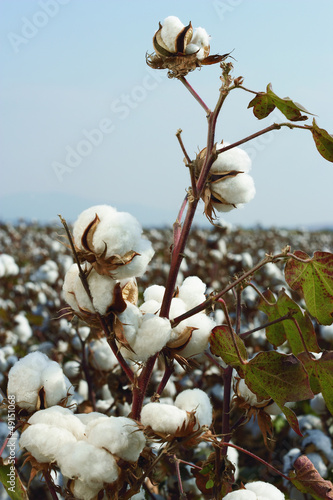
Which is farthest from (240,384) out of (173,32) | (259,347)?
(259,347)

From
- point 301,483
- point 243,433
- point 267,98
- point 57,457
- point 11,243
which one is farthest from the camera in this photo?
point 11,243

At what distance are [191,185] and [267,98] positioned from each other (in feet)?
0.69

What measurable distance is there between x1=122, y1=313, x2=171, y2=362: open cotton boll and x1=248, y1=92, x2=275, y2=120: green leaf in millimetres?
406

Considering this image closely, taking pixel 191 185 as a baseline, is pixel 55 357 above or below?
below

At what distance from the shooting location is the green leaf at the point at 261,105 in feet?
3.14

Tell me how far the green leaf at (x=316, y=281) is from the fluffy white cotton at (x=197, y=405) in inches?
10.5

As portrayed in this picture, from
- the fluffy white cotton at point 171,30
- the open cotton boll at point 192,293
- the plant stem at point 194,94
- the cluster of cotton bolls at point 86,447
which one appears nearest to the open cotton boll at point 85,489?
the cluster of cotton bolls at point 86,447

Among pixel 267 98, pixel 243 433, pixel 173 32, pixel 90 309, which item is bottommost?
pixel 243 433

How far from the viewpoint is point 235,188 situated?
94 cm

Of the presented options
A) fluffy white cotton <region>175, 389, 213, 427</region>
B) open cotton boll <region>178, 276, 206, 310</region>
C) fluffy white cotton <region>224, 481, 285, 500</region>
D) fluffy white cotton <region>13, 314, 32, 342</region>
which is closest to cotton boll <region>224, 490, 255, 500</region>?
fluffy white cotton <region>224, 481, 285, 500</region>

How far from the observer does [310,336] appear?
113 centimetres

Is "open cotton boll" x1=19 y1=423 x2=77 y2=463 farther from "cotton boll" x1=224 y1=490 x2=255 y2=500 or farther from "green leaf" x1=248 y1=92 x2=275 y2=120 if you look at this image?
"green leaf" x1=248 y1=92 x2=275 y2=120

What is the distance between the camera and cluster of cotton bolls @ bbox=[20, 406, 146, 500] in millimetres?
809

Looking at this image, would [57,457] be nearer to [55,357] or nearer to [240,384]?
[240,384]
